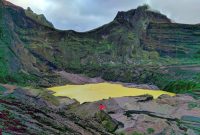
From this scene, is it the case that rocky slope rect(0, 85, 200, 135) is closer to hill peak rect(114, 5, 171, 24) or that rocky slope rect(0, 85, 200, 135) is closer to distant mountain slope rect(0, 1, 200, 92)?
distant mountain slope rect(0, 1, 200, 92)

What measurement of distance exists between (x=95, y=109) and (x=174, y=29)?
148ft

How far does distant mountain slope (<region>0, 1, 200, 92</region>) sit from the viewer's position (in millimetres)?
88312

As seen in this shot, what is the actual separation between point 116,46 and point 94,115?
44629mm

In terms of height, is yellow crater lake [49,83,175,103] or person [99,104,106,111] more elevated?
yellow crater lake [49,83,175,103]

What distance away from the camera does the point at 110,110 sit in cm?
5725

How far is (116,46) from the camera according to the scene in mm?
97375

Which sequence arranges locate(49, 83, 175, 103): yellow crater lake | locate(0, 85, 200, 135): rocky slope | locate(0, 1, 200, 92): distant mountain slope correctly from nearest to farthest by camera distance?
locate(0, 85, 200, 135): rocky slope < locate(49, 83, 175, 103): yellow crater lake < locate(0, 1, 200, 92): distant mountain slope

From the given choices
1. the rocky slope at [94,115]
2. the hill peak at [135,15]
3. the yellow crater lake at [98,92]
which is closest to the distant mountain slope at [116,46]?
the hill peak at [135,15]

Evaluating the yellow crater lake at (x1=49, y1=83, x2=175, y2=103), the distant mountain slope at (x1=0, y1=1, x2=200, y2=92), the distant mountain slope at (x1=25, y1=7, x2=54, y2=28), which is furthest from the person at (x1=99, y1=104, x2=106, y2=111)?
the distant mountain slope at (x1=25, y1=7, x2=54, y2=28)

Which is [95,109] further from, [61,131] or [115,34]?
[115,34]

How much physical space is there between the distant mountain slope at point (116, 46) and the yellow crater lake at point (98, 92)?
7.86 meters

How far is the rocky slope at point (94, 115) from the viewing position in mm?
43844

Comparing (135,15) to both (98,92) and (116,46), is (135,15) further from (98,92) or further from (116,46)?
(98,92)

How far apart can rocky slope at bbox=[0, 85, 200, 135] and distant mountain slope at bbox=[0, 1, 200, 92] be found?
24058 millimetres
